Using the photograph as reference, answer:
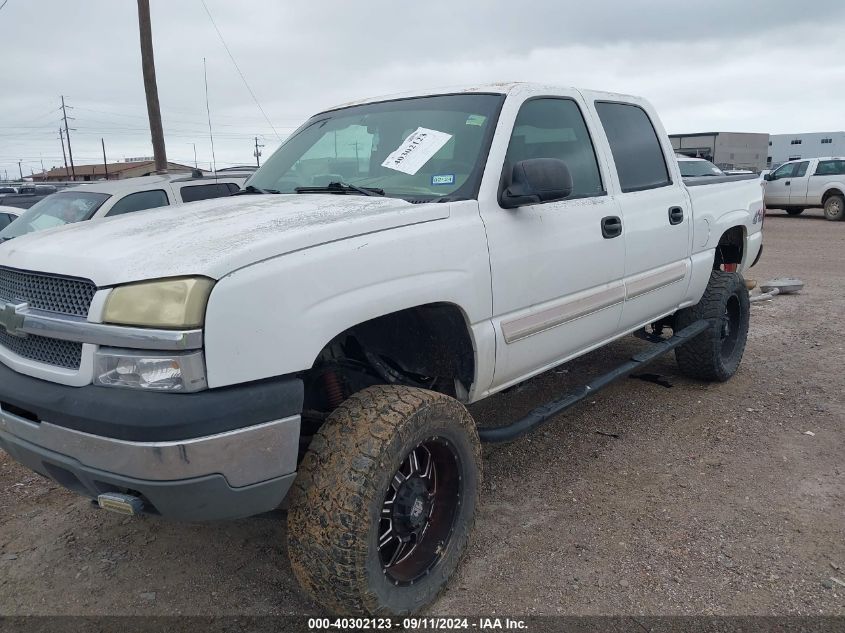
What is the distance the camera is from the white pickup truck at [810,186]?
61.0 feet

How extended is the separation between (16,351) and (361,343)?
4.08 feet

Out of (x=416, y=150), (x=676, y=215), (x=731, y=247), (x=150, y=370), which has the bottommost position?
(x=731, y=247)

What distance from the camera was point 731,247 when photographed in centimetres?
548

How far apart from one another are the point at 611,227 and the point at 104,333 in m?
2.57

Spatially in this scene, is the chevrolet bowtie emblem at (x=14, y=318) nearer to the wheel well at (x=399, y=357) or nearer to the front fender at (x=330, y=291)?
the front fender at (x=330, y=291)

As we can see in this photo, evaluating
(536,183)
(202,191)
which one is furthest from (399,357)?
(202,191)

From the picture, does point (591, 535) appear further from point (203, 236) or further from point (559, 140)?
point (203, 236)

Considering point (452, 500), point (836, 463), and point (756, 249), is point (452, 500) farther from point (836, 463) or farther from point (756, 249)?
point (756, 249)

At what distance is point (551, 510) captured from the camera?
3.40m

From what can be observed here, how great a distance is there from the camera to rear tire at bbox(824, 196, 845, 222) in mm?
18516

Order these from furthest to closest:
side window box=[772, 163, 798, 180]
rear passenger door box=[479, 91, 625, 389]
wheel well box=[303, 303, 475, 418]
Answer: side window box=[772, 163, 798, 180] < rear passenger door box=[479, 91, 625, 389] < wheel well box=[303, 303, 475, 418]

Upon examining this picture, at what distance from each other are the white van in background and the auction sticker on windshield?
4.11 meters

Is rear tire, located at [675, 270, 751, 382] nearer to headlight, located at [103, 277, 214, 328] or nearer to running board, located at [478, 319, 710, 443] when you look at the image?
running board, located at [478, 319, 710, 443]

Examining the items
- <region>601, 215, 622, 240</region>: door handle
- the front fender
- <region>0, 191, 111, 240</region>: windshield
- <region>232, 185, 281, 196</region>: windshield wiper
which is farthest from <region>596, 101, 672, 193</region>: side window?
<region>0, 191, 111, 240</region>: windshield
